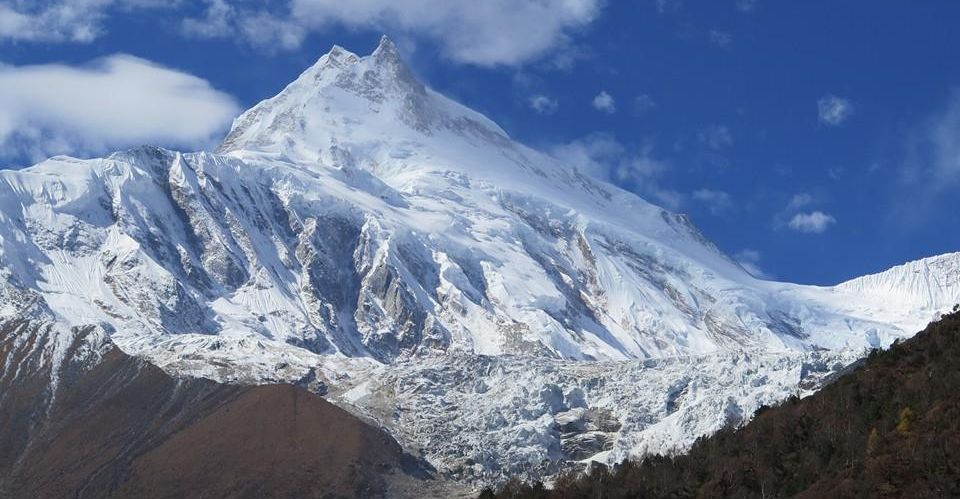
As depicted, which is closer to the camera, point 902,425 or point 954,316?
point 902,425

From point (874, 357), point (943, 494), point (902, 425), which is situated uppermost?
point (874, 357)

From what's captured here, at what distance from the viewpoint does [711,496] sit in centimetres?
12531

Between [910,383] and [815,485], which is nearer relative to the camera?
[815,485]

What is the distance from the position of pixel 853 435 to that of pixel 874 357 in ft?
79.4

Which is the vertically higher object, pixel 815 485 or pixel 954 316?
pixel 954 316

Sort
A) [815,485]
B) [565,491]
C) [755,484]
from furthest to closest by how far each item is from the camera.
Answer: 1. [565,491]
2. [755,484]
3. [815,485]

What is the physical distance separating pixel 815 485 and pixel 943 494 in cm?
1462

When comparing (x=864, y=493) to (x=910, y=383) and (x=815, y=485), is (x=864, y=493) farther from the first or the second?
(x=910, y=383)

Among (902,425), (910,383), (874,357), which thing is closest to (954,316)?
(874,357)

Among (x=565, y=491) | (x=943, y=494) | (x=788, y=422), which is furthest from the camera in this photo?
(x=565, y=491)

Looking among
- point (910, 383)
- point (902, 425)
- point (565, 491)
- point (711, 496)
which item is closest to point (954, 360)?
point (910, 383)

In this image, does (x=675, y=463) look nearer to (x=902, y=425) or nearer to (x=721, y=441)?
(x=721, y=441)

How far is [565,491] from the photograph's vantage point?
145500 millimetres

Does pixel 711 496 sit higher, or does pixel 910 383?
pixel 910 383
